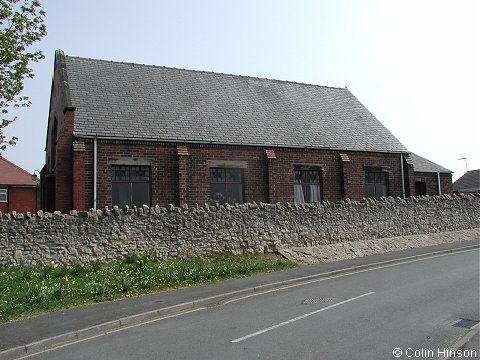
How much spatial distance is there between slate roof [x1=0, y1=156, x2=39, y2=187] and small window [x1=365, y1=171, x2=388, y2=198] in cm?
2957

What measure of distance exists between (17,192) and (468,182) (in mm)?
54341

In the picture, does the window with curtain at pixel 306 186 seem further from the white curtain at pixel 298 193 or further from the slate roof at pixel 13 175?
the slate roof at pixel 13 175

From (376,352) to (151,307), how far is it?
5.46 meters

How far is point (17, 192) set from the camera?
4059 cm

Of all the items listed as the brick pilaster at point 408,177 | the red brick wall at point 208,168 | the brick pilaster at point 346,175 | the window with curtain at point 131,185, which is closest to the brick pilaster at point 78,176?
the red brick wall at point 208,168

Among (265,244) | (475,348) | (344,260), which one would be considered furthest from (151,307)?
(344,260)

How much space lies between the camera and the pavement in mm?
7691

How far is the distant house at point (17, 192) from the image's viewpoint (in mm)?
40062

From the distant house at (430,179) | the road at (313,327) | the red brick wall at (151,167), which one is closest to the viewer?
the road at (313,327)

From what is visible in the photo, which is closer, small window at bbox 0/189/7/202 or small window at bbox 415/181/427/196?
small window at bbox 415/181/427/196

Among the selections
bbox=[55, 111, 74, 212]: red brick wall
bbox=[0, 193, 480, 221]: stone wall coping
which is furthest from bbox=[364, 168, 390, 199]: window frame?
bbox=[55, 111, 74, 212]: red brick wall

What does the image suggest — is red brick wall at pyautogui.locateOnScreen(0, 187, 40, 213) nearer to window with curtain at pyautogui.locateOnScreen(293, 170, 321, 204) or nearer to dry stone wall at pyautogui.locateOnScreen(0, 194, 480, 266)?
window with curtain at pyautogui.locateOnScreen(293, 170, 321, 204)

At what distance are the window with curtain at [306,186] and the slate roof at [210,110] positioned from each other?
147 cm

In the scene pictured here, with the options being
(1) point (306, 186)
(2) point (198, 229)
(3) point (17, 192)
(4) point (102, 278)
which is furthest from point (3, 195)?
(4) point (102, 278)
